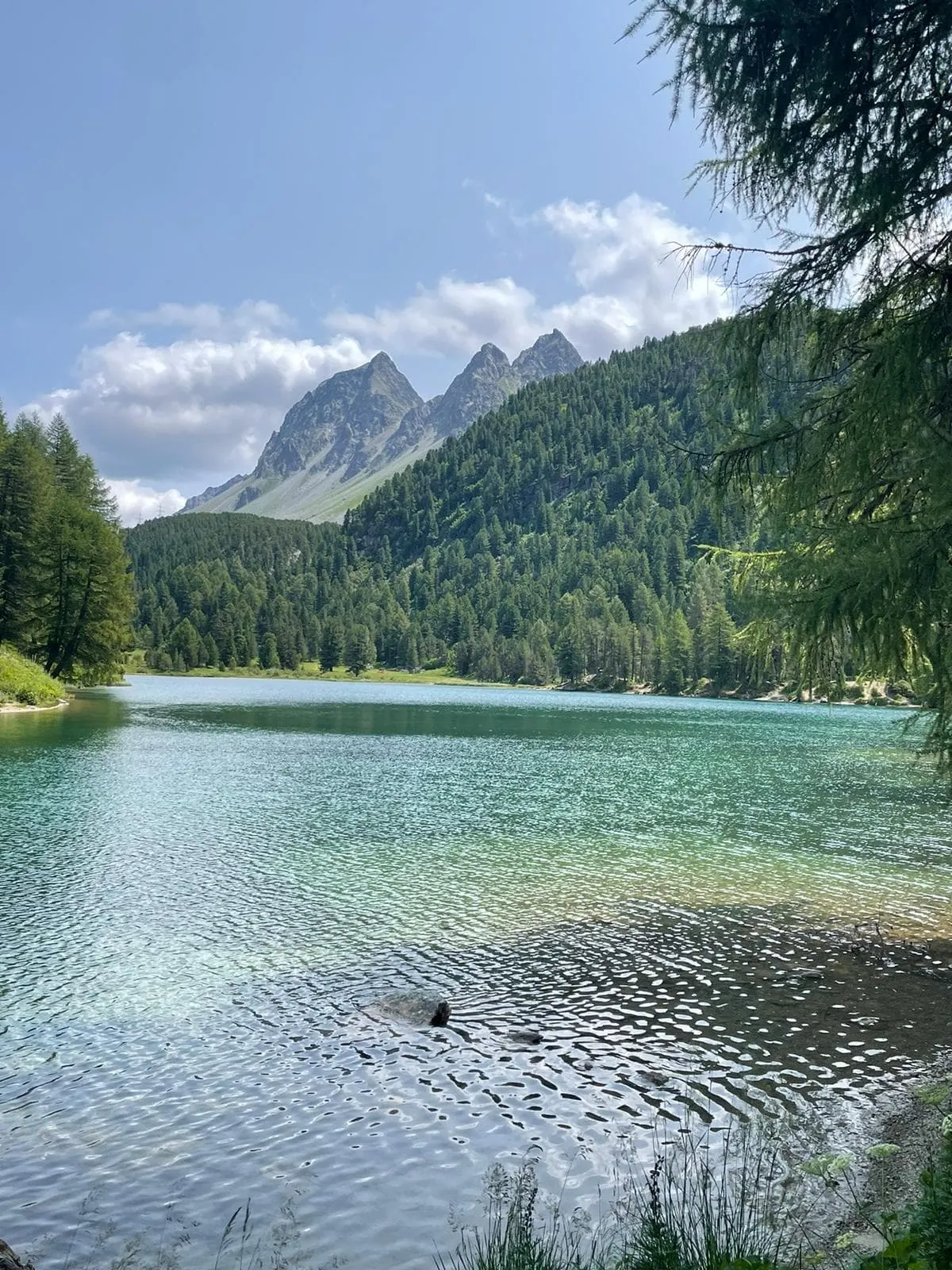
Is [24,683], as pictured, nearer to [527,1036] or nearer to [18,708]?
[18,708]

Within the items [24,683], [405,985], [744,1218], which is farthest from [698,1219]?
[24,683]

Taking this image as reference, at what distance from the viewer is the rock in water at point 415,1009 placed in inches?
511

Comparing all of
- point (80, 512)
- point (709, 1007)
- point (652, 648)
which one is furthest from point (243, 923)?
point (652, 648)

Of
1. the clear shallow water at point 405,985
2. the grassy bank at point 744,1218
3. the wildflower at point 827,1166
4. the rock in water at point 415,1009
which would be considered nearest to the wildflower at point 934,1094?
the grassy bank at point 744,1218

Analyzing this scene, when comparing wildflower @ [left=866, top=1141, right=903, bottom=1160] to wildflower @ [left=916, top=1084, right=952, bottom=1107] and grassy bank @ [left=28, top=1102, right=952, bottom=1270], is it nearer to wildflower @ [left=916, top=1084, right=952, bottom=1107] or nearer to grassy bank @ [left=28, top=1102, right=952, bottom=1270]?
grassy bank @ [left=28, top=1102, right=952, bottom=1270]

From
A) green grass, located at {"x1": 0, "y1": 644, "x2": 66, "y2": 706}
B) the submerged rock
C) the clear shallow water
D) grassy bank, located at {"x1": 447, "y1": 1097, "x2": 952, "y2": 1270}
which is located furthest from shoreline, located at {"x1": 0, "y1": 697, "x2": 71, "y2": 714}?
grassy bank, located at {"x1": 447, "y1": 1097, "x2": 952, "y2": 1270}

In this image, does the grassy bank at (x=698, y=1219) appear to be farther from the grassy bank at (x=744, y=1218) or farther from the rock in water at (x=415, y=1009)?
the rock in water at (x=415, y=1009)

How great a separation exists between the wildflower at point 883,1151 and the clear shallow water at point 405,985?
887mm

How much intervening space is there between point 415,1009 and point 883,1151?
6.97m

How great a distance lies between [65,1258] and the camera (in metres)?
7.37

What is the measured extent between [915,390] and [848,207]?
1922 mm

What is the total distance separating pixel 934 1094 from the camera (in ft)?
32.6

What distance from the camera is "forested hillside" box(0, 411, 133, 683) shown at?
74.8 m

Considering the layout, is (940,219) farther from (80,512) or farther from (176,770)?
(80,512)
